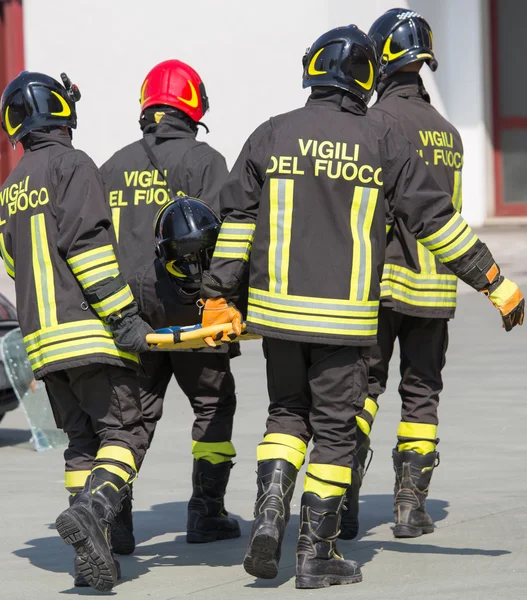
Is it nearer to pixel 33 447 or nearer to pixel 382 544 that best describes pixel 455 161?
pixel 382 544

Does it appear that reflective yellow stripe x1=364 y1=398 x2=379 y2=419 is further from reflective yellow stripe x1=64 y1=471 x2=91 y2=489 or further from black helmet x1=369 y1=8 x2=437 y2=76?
black helmet x1=369 y1=8 x2=437 y2=76

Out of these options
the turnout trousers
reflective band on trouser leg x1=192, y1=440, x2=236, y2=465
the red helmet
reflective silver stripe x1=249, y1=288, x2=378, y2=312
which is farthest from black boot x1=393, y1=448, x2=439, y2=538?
the red helmet

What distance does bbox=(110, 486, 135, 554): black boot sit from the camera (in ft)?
17.7

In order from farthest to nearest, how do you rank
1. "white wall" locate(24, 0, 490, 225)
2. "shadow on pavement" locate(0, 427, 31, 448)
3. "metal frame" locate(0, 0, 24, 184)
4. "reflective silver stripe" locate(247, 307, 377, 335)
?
"metal frame" locate(0, 0, 24, 184) → "white wall" locate(24, 0, 490, 225) → "shadow on pavement" locate(0, 427, 31, 448) → "reflective silver stripe" locate(247, 307, 377, 335)

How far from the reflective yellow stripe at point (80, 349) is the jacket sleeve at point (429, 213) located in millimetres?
1170

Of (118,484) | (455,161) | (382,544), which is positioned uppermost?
(455,161)

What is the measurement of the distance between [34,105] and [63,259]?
2.09 ft

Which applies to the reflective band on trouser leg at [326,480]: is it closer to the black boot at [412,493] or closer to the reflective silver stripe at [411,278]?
the black boot at [412,493]

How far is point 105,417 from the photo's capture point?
4.99 metres

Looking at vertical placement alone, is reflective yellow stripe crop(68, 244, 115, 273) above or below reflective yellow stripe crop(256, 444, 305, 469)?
above

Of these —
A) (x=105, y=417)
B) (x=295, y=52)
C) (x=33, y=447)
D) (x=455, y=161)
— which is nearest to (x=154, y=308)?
(x=105, y=417)

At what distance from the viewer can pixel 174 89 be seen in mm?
5746

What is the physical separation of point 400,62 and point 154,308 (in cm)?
152

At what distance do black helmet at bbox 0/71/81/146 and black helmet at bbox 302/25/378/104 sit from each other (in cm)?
99
